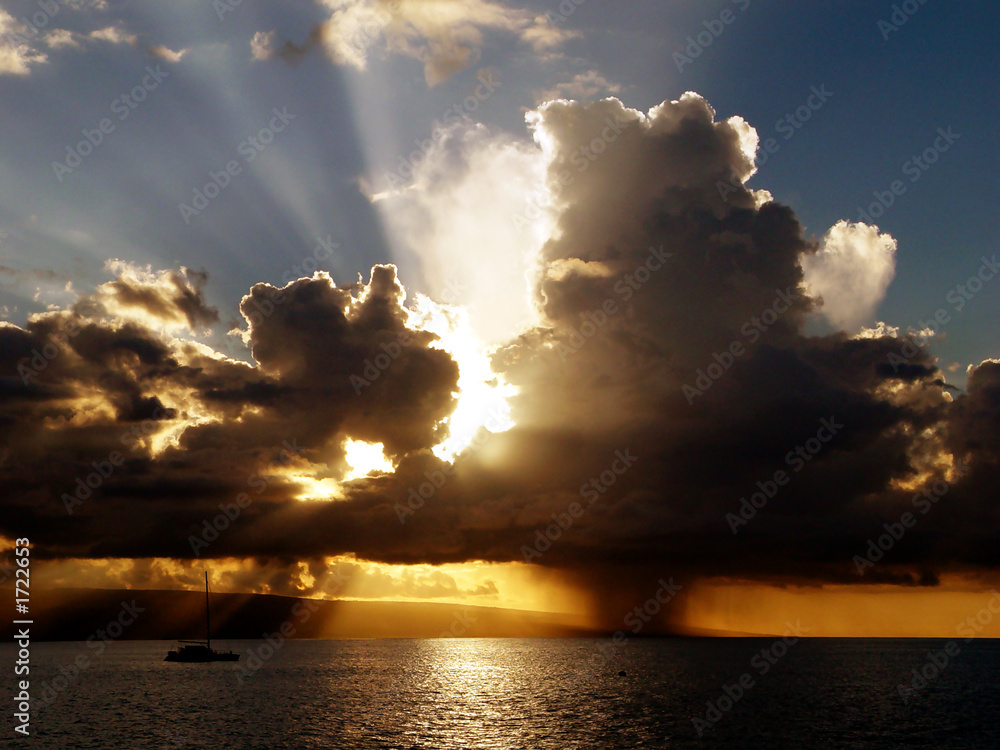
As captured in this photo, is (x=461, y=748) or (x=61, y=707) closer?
(x=461, y=748)

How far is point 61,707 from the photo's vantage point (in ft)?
473

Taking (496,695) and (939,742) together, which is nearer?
(939,742)

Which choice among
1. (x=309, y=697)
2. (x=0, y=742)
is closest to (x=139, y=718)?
(x=0, y=742)

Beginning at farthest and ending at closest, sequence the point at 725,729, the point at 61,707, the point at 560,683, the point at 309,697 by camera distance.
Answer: the point at 560,683
the point at 309,697
the point at 61,707
the point at 725,729

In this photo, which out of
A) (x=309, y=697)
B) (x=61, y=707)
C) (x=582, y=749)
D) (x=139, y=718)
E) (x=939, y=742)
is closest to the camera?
(x=582, y=749)

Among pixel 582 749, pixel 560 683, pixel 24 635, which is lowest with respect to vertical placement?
pixel 560 683

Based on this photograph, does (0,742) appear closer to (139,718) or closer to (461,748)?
(139,718)

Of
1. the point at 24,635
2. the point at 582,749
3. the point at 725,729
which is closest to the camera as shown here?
the point at 24,635

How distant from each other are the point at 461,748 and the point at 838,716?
68.6m

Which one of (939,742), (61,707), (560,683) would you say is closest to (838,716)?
(939,742)

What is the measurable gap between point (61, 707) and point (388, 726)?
241ft

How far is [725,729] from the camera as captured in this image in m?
108

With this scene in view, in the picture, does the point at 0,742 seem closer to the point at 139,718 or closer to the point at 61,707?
the point at 139,718

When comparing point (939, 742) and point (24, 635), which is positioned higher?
point (24, 635)
